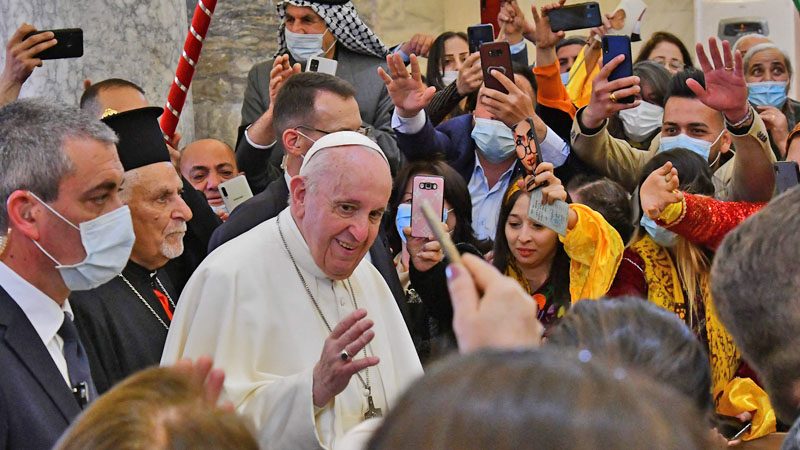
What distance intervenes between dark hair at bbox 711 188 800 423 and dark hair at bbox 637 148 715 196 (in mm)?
2817

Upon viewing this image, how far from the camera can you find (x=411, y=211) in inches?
186

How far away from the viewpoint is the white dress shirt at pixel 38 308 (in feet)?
9.90

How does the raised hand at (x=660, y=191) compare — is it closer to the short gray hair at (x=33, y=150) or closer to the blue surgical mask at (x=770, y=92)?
the short gray hair at (x=33, y=150)

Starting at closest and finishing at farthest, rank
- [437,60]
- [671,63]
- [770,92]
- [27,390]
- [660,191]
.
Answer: [27,390] < [660,191] < [770,92] < [671,63] < [437,60]

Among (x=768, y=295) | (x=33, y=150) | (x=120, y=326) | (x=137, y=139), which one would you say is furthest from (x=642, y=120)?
(x=768, y=295)

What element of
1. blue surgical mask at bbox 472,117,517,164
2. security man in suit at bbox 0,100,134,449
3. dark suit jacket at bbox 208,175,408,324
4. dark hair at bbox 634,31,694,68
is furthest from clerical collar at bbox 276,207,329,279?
dark hair at bbox 634,31,694,68

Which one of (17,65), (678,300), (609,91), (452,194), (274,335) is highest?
(17,65)

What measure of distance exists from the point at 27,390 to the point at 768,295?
1.66m

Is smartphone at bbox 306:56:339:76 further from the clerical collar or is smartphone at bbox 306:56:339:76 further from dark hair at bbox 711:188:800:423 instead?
dark hair at bbox 711:188:800:423

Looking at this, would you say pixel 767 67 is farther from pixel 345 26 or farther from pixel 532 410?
pixel 532 410

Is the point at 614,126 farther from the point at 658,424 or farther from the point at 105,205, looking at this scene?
the point at 658,424

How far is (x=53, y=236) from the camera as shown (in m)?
3.12

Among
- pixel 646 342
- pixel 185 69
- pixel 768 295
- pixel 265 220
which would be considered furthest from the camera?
pixel 185 69

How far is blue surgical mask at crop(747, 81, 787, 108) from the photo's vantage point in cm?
674
